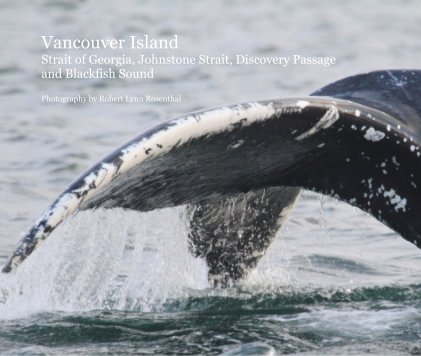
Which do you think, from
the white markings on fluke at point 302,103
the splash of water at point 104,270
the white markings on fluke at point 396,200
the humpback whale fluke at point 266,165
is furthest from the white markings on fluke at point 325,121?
the splash of water at point 104,270

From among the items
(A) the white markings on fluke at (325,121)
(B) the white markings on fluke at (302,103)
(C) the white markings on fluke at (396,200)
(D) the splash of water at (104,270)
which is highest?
(B) the white markings on fluke at (302,103)

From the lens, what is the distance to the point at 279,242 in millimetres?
10430

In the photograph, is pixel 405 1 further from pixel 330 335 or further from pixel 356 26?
pixel 330 335

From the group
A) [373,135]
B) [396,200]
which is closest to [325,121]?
[373,135]

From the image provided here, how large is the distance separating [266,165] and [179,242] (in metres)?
0.89

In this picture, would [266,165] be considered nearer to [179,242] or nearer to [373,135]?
[373,135]

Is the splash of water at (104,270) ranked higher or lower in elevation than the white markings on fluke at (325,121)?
lower

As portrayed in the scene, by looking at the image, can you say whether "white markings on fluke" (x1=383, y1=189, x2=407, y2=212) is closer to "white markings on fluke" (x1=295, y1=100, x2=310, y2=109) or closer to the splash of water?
"white markings on fluke" (x1=295, y1=100, x2=310, y2=109)

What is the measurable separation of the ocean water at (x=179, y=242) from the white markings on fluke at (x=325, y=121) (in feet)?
2.87

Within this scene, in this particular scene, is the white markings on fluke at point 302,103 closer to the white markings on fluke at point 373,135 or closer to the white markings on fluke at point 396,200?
the white markings on fluke at point 373,135

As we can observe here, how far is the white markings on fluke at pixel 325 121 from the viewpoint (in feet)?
22.6

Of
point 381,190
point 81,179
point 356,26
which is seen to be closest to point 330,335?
point 381,190

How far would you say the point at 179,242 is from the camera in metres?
7.77

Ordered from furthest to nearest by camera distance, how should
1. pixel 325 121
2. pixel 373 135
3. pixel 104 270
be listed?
1. pixel 104 270
2. pixel 373 135
3. pixel 325 121
